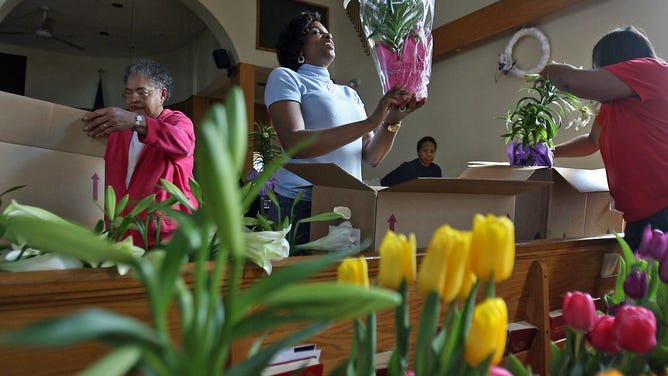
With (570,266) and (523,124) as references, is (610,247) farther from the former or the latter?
(523,124)

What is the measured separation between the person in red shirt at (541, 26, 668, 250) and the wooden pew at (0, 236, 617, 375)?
0.85 feet

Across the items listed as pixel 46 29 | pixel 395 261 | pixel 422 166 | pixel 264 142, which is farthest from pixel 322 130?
pixel 46 29

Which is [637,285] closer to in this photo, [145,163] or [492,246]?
[492,246]

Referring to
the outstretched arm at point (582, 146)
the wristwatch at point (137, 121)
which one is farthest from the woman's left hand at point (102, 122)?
the outstretched arm at point (582, 146)

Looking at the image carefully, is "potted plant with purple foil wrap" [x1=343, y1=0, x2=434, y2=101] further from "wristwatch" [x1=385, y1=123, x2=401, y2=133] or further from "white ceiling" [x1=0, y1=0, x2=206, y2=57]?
"white ceiling" [x1=0, y1=0, x2=206, y2=57]

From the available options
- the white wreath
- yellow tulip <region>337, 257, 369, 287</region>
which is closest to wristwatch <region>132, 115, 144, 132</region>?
yellow tulip <region>337, 257, 369, 287</region>

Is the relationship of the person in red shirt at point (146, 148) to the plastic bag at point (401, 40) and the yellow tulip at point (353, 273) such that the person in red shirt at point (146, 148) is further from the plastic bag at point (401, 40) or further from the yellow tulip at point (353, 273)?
the yellow tulip at point (353, 273)

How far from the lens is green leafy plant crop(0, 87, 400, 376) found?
0.18 metres

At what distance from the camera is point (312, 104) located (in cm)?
131

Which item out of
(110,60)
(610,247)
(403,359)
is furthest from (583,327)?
(110,60)

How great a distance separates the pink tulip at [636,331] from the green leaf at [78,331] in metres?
0.34

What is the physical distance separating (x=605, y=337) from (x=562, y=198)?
104 cm

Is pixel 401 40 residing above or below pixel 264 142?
above

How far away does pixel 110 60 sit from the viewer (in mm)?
8875
